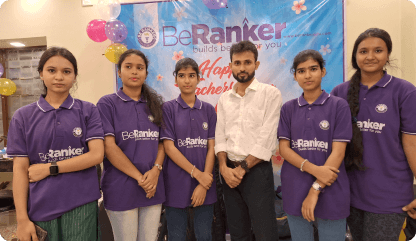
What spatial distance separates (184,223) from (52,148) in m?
1.06

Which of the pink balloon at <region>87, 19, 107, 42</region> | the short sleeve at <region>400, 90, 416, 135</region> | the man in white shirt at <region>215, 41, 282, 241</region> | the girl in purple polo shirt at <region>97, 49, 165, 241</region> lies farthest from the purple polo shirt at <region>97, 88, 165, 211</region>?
the pink balloon at <region>87, 19, 107, 42</region>

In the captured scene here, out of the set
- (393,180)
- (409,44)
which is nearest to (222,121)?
(393,180)

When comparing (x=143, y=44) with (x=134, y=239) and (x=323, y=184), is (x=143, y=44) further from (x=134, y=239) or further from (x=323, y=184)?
(x=323, y=184)

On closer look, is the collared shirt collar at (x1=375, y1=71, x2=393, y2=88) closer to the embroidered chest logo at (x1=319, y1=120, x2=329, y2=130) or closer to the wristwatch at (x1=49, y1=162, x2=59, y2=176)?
the embroidered chest logo at (x1=319, y1=120, x2=329, y2=130)

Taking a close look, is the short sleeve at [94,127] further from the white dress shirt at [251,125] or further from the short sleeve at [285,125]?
the short sleeve at [285,125]

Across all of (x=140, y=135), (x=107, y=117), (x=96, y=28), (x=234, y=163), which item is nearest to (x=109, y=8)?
(x=96, y=28)

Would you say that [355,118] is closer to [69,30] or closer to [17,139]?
[17,139]

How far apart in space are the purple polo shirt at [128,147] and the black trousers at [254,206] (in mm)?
553

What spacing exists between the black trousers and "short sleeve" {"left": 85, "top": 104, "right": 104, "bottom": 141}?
1012 mm

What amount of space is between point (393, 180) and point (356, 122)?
0.42m

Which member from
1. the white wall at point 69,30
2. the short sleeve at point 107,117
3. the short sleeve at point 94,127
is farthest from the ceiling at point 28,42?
the short sleeve at point 94,127

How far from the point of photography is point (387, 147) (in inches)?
57.5

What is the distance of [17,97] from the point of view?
14.5 ft

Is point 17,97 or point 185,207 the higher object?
point 17,97
